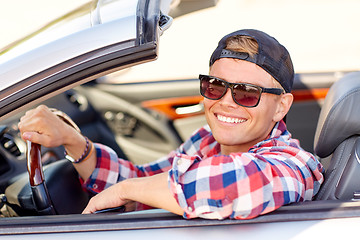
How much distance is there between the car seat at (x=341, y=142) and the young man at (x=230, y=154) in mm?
68

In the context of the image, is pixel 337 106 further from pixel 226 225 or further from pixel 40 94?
pixel 40 94

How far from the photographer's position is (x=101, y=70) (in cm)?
142

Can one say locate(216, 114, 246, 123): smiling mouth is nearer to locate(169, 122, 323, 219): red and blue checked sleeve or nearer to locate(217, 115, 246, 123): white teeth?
locate(217, 115, 246, 123): white teeth

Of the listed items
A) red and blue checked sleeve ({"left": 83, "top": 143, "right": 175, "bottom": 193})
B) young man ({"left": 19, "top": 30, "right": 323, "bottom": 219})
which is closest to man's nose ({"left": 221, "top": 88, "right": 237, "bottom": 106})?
young man ({"left": 19, "top": 30, "right": 323, "bottom": 219})

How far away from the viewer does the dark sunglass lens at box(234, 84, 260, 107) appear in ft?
5.73

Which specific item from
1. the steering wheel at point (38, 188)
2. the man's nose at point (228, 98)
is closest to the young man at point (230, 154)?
the man's nose at point (228, 98)

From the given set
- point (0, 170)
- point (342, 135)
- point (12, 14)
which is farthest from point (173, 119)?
point (12, 14)

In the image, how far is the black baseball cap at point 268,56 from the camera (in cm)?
178

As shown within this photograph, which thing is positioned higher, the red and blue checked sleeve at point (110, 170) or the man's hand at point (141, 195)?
the man's hand at point (141, 195)

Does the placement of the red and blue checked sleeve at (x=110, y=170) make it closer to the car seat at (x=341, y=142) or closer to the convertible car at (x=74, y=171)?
the convertible car at (x=74, y=171)

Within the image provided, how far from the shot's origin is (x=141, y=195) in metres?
1.55

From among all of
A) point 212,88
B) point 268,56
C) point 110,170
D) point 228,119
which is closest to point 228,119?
point 228,119

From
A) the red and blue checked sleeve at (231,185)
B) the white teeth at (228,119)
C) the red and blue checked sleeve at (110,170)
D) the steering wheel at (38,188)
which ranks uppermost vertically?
the white teeth at (228,119)

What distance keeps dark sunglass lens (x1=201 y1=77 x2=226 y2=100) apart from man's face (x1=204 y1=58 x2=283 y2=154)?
0.07 feet
